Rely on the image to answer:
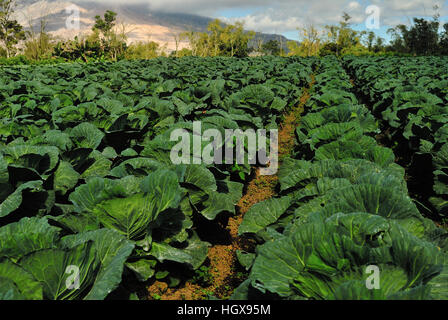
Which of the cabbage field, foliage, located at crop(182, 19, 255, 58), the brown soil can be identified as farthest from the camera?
foliage, located at crop(182, 19, 255, 58)

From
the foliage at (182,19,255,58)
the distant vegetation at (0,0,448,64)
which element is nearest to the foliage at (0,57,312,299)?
the distant vegetation at (0,0,448,64)

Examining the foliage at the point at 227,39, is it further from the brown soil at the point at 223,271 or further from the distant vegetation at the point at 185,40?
the brown soil at the point at 223,271

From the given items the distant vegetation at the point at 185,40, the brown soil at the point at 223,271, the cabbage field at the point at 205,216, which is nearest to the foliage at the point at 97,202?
the cabbage field at the point at 205,216

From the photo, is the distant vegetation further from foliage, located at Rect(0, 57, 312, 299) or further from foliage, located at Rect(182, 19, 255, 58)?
foliage, located at Rect(0, 57, 312, 299)

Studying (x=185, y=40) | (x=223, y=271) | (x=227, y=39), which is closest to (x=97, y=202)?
(x=223, y=271)

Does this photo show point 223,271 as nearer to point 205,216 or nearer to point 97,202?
point 205,216

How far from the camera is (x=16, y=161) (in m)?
3.07

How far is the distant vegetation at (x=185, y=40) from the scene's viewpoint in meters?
30.2

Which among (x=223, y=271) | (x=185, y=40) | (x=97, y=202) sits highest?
(x=185, y=40)

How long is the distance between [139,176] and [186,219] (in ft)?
1.94

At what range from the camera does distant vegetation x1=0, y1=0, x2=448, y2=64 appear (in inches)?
1191

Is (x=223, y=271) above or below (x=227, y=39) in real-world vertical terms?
below

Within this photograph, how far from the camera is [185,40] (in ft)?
186
